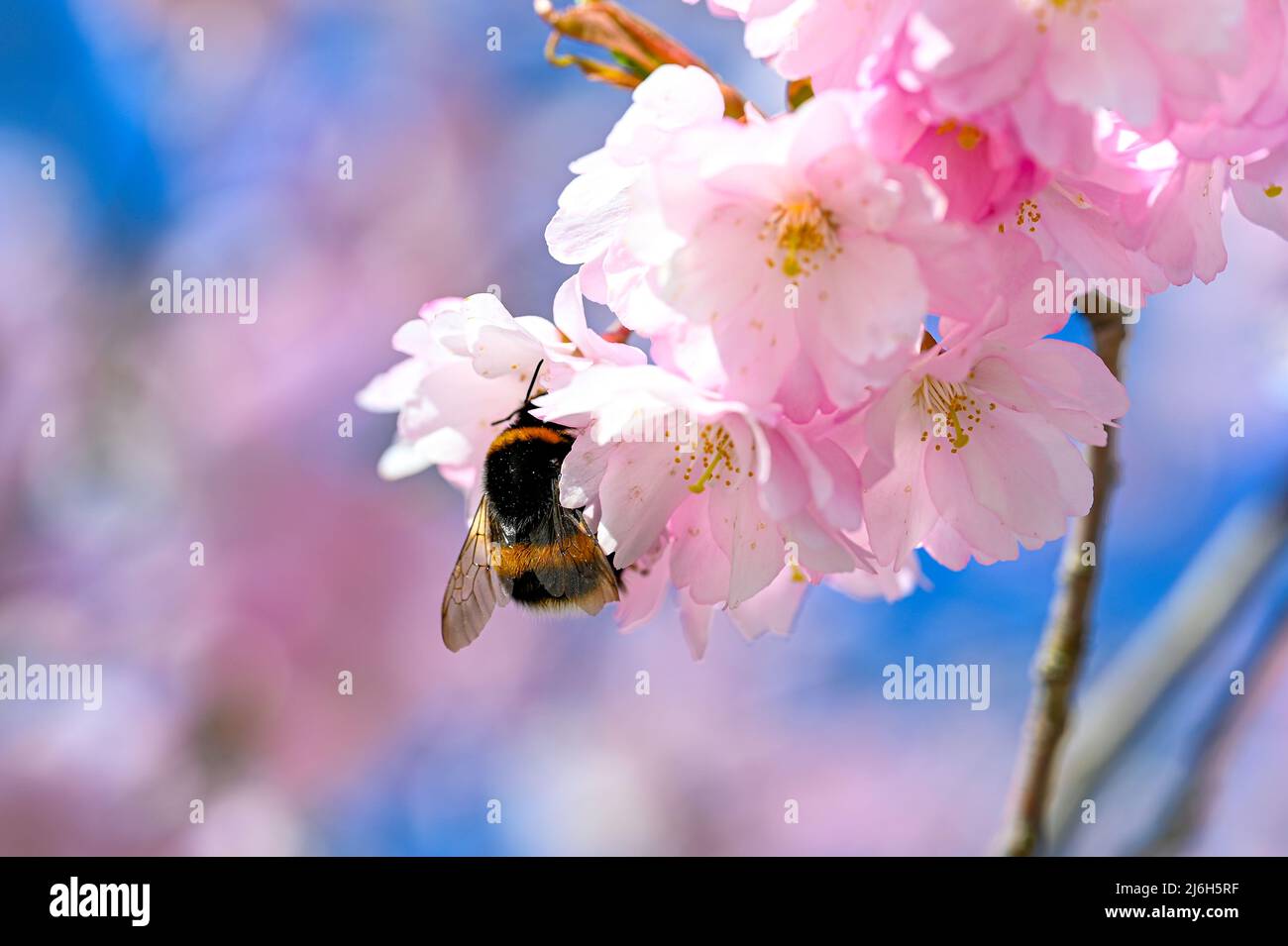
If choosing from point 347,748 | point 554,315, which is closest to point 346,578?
point 347,748

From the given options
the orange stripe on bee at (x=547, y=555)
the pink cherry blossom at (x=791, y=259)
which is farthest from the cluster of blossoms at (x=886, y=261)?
the orange stripe on bee at (x=547, y=555)

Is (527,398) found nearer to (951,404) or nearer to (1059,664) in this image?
(951,404)

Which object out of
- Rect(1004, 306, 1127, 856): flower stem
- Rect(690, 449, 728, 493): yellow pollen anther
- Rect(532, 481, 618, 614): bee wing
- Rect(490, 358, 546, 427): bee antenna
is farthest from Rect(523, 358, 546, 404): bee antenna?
Rect(1004, 306, 1127, 856): flower stem

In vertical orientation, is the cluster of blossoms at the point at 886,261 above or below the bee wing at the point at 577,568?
above

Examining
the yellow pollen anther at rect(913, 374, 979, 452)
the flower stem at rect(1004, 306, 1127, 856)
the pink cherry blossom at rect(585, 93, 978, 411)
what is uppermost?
the pink cherry blossom at rect(585, 93, 978, 411)

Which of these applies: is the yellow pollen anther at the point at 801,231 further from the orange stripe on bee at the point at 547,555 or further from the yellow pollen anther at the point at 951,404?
the orange stripe on bee at the point at 547,555

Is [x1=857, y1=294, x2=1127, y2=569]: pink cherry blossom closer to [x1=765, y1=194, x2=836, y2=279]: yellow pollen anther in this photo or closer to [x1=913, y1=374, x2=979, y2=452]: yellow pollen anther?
[x1=913, y1=374, x2=979, y2=452]: yellow pollen anther

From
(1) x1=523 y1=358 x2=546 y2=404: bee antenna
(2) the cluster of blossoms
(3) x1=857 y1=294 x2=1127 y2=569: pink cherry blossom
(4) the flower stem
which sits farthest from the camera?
(4) the flower stem
